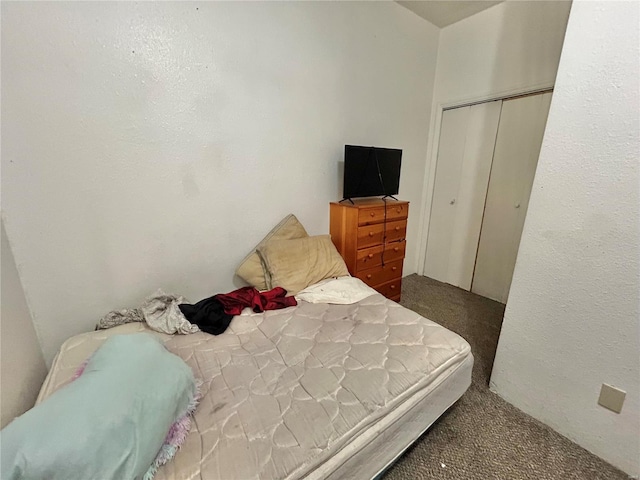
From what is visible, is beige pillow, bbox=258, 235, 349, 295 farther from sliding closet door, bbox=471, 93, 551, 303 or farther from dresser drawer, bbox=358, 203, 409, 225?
sliding closet door, bbox=471, 93, 551, 303

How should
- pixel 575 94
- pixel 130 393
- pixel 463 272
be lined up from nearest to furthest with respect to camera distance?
pixel 130 393
pixel 575 94
pixel 463 272

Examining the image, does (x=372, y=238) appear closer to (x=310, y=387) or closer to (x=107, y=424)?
(x=310, y=387)

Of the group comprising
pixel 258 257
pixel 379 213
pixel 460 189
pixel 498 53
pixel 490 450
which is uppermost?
pixel 498 53

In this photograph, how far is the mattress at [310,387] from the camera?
869 millimetres

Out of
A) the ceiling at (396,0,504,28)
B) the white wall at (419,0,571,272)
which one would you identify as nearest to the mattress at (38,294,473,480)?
the white wall at (419,0,571,272)

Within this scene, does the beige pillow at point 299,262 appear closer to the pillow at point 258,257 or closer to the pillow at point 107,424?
the pillow at point 258,257

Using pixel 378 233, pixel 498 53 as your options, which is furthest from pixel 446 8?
pixel 378 233

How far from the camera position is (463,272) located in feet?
9.86

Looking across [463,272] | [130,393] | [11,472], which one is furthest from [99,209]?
[463,272]

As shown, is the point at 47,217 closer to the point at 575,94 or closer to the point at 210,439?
the point at 210,439

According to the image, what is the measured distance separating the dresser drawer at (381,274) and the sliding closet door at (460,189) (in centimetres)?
83

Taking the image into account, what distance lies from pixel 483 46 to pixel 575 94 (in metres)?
1.79

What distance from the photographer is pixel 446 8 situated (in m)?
2.50

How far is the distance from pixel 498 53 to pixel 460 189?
121 centimetres
